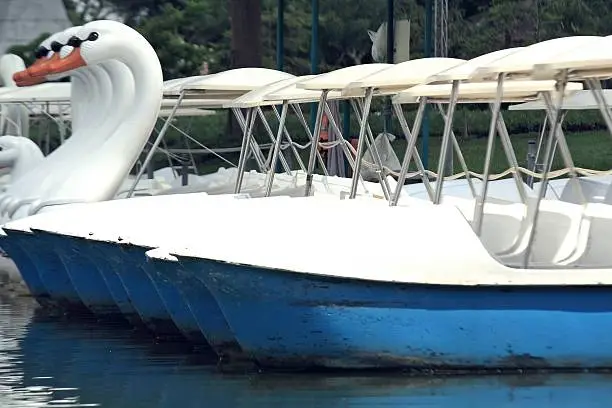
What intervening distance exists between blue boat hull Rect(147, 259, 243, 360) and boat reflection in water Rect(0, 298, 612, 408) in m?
0.23

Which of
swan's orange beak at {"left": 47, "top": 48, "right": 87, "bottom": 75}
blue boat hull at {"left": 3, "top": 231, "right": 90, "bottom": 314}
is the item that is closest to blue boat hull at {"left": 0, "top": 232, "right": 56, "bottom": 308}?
blue boat hull at {"left": 3, "top": 231, "right": 90, "bottom": 314}

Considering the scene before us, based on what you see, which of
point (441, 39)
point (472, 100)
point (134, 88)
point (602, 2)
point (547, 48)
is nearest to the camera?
point (547, 48)

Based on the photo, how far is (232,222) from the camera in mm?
14836

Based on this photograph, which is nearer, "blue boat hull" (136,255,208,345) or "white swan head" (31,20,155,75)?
"blue boat hull" (136,255,208,345)

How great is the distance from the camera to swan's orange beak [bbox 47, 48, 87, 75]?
22.9m

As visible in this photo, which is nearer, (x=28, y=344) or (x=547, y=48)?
(x=547, y=48)

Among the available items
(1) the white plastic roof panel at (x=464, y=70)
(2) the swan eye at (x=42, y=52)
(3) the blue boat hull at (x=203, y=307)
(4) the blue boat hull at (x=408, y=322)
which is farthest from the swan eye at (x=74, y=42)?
(4) the blue boat hull at (x=408, y=322)

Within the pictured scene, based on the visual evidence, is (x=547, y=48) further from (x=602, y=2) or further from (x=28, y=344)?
(x=602, y=2)

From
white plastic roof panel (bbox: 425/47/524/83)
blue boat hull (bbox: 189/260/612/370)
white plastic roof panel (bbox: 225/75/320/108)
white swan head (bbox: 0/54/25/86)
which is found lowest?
blue boat hull (bbox: 189/260/612/370)

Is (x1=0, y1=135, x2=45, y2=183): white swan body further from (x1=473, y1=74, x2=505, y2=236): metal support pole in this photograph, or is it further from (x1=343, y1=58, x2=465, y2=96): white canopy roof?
(x1=473, y1=74, x2=505, y2=236): metal support pole

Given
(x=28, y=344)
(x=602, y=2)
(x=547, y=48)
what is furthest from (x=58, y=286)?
(x=602, y=2)

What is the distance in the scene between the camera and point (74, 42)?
22969mm

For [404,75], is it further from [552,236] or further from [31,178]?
[31,178]

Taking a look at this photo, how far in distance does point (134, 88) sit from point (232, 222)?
8.76 metres
